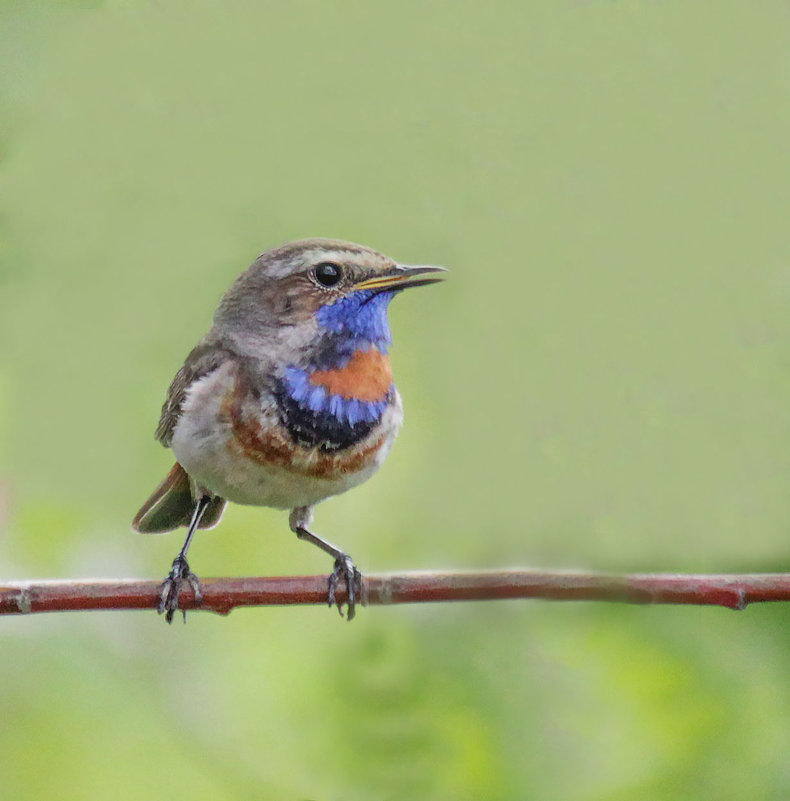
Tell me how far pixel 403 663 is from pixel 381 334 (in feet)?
4.42

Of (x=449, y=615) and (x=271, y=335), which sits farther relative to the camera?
(x=271, y=335)

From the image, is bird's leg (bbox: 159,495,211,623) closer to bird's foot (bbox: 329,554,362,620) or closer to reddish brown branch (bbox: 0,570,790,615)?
reddish brown branch (bbox: 0,570,790,615)

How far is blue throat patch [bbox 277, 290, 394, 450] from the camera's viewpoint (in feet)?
13.5

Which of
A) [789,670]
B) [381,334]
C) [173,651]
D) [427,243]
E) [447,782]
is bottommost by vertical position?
[173,651]

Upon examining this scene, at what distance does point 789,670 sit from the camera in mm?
2793

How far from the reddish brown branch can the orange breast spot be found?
3.17 feet

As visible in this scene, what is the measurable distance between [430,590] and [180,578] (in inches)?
49.6

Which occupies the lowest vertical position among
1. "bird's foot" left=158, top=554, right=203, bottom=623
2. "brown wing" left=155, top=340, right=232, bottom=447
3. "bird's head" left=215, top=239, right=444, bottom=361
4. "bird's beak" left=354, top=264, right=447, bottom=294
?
"bird's foot" left=158, top=554, right=203, bottom=623

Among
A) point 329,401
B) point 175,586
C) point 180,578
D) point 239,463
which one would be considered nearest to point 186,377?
point 239,463

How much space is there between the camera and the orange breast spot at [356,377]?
13.6ft

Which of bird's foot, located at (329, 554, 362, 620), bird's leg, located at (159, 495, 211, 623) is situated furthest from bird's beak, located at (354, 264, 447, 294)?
bird's leg, located at (159, 495, 211, 623)

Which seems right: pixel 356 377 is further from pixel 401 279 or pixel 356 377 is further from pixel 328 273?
pixel 401 279

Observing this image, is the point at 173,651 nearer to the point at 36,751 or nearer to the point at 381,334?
the point at 36,751

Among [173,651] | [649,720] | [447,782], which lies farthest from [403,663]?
[173,651]
